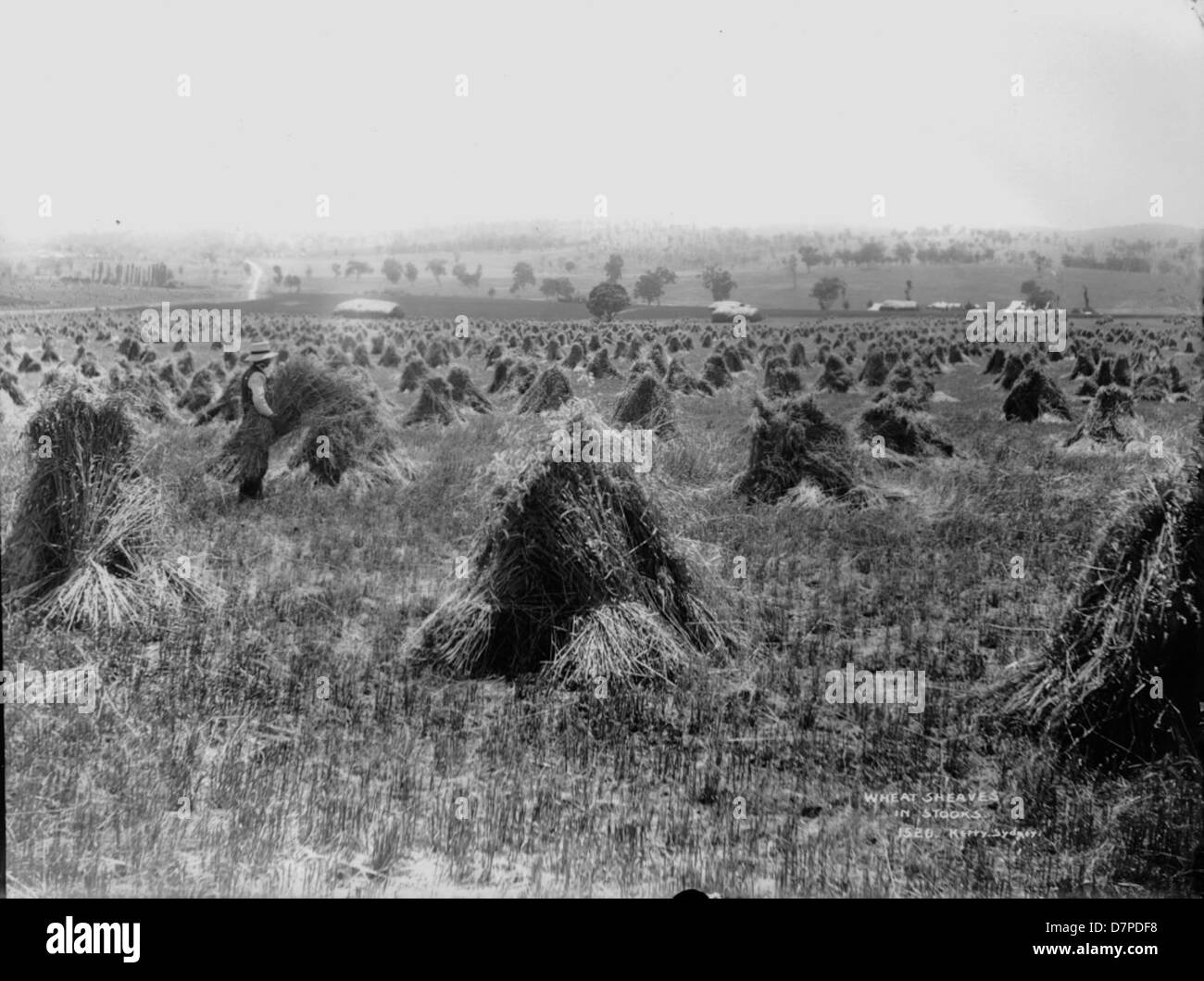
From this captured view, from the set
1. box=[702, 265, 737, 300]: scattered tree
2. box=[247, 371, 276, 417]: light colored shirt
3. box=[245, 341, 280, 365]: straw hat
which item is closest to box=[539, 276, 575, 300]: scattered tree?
box=[702, 265, 737, 300]: scattered tree

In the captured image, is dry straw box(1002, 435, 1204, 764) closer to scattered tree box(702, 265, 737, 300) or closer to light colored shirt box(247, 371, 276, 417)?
scattered tree box(702, 265, 737, 300)

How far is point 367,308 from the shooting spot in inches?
248

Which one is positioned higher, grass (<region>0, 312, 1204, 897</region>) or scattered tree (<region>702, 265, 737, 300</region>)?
scattered tree (<region>702, 265, 737, 300</region>)

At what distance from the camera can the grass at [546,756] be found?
411 centimetres

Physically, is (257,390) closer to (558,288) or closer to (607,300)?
(558,288)

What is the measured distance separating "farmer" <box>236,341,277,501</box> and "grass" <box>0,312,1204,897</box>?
2.70 ft

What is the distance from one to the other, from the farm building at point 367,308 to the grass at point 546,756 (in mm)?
1381

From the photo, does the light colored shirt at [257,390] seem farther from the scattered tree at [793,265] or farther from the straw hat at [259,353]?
the scattered tree at [793,265]

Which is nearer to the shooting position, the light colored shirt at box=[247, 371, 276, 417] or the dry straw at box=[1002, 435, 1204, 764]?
the dry straw at box=[1002, 435, 1204, 764]

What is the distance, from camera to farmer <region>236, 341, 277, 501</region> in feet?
21.9

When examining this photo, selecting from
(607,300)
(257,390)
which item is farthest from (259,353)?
(607,300)

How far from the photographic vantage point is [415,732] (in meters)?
4.60
